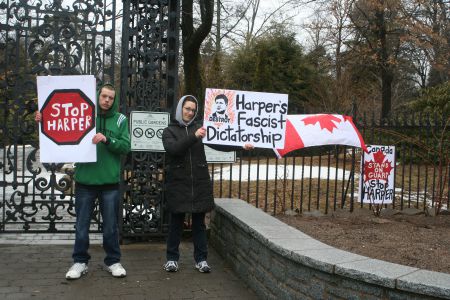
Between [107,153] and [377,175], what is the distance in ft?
13.7

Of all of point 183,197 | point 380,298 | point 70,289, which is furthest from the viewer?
point 183,197

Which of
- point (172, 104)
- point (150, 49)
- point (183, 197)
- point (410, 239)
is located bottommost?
point (410, 239)

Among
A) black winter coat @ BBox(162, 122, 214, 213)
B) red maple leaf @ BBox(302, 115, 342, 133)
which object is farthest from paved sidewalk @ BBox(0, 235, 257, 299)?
red maple leaf @ BBox(302, 115, 342, 133)

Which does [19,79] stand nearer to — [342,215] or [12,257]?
[12,257]

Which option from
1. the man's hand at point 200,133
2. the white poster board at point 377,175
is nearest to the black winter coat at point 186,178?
the man's hand at point 200,133

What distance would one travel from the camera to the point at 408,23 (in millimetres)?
22547

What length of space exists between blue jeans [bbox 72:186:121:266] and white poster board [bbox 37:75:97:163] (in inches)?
16.8

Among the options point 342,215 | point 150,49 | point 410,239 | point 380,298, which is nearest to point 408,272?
point 380,298

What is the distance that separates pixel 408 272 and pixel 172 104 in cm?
394

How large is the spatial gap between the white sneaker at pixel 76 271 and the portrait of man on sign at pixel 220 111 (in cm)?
207

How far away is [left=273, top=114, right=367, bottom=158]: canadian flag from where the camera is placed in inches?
258

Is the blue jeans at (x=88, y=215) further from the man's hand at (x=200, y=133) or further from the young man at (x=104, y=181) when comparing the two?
the man's hand at (x=200, y=133)

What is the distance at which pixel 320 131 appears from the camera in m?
6.68

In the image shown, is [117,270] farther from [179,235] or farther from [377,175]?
[377,175]
